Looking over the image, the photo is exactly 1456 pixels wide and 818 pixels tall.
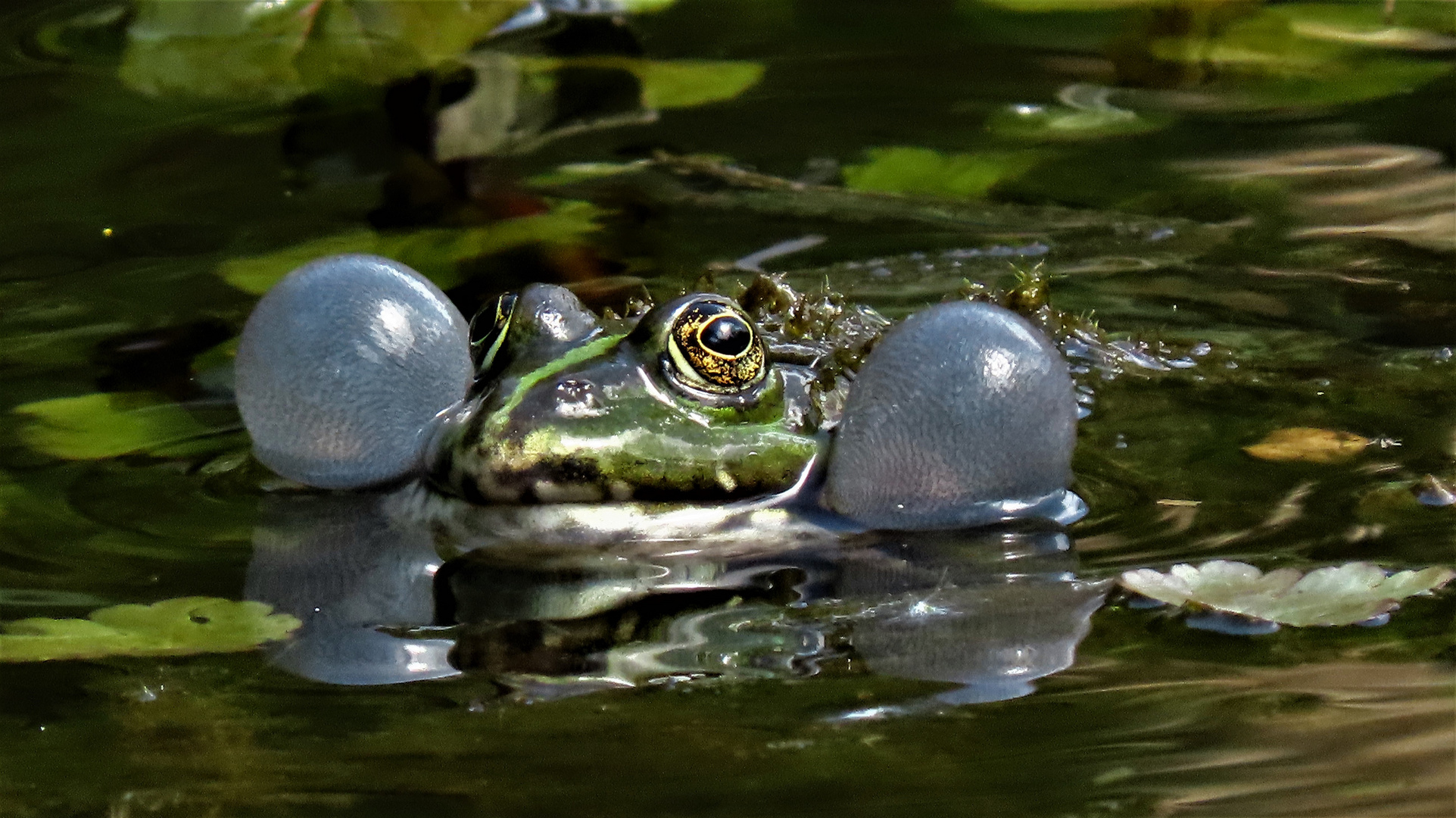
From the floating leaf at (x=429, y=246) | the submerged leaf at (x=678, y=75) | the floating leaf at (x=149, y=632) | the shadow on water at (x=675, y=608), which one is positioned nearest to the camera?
the shadow on water at (x=675, y=608)

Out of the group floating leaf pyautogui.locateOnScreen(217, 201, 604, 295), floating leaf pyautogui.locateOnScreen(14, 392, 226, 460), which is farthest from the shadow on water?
floating leaf pyautogui.locateOnScreen(217, 201, 604, 295)

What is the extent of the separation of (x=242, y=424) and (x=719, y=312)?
1470 millimetres

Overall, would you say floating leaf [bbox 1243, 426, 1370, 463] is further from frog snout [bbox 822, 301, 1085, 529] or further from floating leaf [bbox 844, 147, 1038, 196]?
floating leaf [bbox 844, 147, 1038, 196]

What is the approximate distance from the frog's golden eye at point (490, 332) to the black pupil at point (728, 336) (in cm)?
43

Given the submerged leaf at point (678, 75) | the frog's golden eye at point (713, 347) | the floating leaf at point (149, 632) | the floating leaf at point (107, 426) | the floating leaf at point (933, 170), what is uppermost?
the frog's golden eye at point (713, 347)

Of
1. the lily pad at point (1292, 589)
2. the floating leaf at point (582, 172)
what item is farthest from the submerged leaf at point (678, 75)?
the lily pad at point (1292, 589)

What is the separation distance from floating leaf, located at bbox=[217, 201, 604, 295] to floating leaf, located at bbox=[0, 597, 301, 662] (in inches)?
84.3

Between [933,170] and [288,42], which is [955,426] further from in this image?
[288,42]

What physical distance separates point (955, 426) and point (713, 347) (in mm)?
455

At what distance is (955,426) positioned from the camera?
3.22 m

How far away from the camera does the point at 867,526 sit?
3318 millimetres

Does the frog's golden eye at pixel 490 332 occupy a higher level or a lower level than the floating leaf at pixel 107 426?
higher

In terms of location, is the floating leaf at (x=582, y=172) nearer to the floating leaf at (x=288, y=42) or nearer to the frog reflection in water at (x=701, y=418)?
the floating leaf at (x=288, y=42)

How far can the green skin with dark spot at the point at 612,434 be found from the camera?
10.2ft
